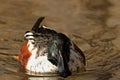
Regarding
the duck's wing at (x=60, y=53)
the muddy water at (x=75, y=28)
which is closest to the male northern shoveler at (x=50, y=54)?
the duck's wing at (x=60, y=53)

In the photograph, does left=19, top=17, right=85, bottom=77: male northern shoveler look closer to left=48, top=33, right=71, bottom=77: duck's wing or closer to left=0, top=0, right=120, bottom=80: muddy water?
left=48, top=33, right=71, bottom=77: duck's wing

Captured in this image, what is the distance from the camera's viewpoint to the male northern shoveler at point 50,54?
28.9 feet

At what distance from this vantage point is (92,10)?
41.6 feet

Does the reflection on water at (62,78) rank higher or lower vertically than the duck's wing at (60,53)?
lower

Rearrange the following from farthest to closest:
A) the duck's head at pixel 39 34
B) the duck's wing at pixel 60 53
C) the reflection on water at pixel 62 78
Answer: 1. the duck's head at pixel 39 34
2. the reflection on water at pixel 62 78
3. the duck's wing at pixel 60 53

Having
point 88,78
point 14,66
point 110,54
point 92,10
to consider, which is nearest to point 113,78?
point 88,78

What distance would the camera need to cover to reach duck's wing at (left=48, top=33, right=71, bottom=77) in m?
8.74

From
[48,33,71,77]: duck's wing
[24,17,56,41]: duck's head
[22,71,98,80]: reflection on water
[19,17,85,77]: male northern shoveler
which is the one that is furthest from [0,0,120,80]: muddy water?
[24,17,56,41]: duck's head

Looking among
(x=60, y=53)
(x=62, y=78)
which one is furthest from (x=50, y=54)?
(x=62, y=78)

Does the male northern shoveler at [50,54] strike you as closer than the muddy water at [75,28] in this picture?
Yes

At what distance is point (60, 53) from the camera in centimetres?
875

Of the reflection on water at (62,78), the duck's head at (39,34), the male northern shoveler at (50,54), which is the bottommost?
the reflection on water at (62,78)

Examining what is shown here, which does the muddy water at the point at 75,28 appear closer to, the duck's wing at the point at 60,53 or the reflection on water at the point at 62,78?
the reflection on water at the point at 62,78

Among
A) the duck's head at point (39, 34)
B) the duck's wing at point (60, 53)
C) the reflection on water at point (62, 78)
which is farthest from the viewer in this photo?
the duck's head at point (39, 34)
